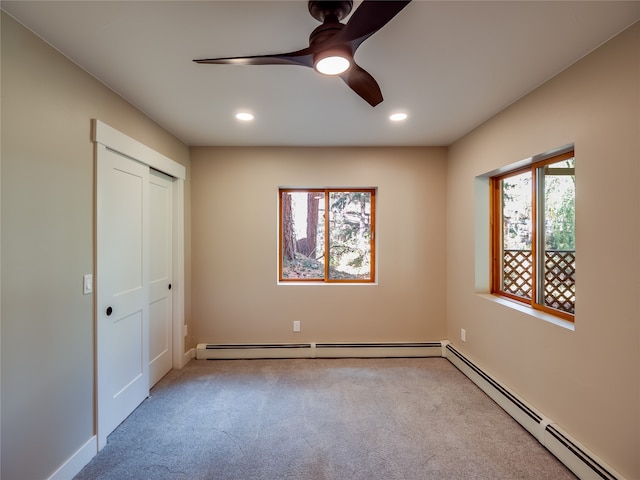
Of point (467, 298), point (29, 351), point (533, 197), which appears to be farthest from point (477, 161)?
point (29, 351)

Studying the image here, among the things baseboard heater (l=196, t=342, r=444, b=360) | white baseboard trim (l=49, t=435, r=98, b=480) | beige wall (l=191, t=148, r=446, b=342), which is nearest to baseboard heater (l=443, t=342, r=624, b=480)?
baseboard heater (l=196, t=342, r=444, b=360)

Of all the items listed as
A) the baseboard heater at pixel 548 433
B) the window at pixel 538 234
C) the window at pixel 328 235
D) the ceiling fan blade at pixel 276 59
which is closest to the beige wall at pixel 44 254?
the ceiling fan blade at pixel 276 59

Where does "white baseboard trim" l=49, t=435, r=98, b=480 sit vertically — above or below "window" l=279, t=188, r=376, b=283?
below

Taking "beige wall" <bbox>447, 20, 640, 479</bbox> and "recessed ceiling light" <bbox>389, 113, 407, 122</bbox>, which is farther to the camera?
"recessed ceiling light" <bbox>389, 113, 407, 122</bbox>

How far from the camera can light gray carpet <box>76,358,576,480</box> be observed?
1711mm

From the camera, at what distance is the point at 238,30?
57.1 inches

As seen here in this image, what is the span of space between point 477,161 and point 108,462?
3635 mm

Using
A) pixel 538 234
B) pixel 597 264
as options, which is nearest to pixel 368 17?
pixel 597 264

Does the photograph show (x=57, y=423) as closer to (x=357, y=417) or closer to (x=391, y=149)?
(x=357, y=417)

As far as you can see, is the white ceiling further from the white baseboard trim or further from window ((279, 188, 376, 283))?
the white baseboard trim

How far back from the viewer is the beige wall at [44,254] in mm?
1348

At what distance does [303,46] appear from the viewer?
1582 millimetres

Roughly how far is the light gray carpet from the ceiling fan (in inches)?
85.4

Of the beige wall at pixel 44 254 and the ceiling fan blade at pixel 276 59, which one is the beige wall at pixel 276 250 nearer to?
the beige wall at pixel 44 254
